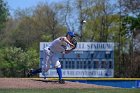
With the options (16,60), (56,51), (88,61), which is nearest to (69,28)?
(16,60)

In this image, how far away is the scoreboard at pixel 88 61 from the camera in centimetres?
3888

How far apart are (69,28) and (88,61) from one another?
87.1 ft

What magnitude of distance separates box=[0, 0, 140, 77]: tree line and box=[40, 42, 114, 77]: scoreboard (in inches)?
557

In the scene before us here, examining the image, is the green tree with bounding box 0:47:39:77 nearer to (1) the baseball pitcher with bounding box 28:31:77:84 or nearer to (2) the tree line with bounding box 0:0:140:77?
(2) the tree line with bounding box 0:0:140:77

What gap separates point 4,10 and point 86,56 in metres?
20.2

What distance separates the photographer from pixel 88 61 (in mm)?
39188

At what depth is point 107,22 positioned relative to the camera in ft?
208

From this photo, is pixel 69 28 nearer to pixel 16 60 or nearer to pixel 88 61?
pixel 16 60

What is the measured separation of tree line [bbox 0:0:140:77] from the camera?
57.2 metres

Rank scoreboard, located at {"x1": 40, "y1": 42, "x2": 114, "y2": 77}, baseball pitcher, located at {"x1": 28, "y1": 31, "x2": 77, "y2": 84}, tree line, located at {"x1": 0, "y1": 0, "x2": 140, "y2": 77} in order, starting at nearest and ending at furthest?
1. baseball pitcher, located at {"x1": 28, "y1": 31, "x2": 77, "y2": 84}
2. scoreboard, located at {"x1": 40, "y1": 42, "x2": 114, "y2": 77}
3. tree line, located at {"x1": 0, "y1": 0, "x2": 140, "y2": 77}

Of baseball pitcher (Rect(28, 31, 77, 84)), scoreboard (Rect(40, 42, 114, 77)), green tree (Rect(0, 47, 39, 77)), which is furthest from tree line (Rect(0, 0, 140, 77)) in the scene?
baseball pitcher (Rect(28, 31, 77, 84))

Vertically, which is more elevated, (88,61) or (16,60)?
(16,60)

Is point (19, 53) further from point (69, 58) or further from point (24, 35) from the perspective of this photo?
point (69, 58)

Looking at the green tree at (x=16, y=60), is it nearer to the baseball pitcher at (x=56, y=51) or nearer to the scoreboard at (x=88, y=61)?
the scoreboard at (x=88, y=61)
